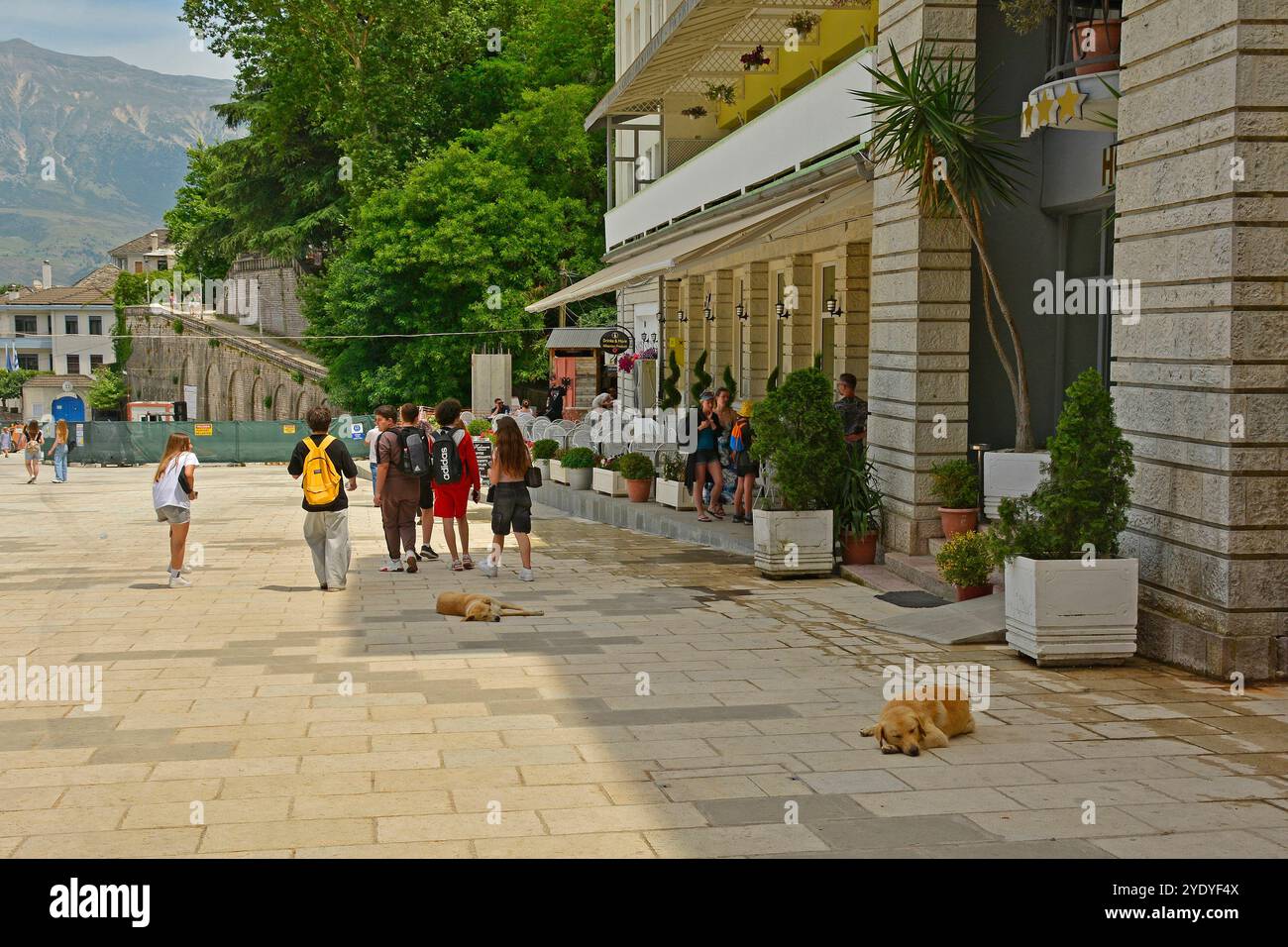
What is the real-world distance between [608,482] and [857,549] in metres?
9.24

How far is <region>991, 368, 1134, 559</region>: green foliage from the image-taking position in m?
9.16

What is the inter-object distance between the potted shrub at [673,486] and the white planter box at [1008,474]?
7.17m

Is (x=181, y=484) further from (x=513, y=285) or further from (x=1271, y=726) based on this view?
(x=513, y=285)

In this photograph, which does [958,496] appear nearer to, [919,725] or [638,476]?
[919,725]

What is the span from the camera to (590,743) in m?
7.21

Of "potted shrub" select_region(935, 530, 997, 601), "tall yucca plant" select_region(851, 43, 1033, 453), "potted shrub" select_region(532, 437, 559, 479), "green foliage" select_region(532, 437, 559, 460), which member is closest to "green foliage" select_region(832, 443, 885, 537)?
"tall yucca plant" select_region(851, 43, 1033, 453)

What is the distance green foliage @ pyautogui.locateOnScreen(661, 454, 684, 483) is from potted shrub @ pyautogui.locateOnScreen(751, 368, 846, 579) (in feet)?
20.4

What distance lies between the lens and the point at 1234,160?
853 cm

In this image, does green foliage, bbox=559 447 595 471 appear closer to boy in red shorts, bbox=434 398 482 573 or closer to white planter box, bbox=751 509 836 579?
boy in red shorts, bbox=434 398 482 573

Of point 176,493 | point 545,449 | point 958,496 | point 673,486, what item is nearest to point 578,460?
point 545,449

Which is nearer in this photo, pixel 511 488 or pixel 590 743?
pixel 590 743

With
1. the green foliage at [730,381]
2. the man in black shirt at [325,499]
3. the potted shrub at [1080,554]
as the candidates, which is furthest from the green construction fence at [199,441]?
the potted shrub at [1080,554]

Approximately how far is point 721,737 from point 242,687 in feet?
10.2

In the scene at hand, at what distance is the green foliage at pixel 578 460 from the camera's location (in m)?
24.3
